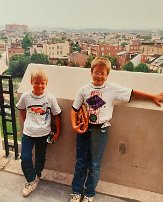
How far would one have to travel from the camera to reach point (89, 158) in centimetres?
231

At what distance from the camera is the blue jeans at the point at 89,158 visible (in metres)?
2.17

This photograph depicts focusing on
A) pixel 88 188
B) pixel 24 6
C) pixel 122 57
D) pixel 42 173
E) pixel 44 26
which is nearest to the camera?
pixel 88 188

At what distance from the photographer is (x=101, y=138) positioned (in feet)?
7.14

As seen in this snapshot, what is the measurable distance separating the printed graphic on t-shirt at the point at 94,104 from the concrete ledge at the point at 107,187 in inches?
30.9

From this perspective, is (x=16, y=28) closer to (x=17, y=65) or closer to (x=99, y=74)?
(x=17, y=65)

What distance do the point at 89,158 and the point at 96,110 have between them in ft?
1.57

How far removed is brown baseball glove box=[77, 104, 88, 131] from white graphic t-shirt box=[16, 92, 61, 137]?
21cm

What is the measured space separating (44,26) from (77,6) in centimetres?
1600

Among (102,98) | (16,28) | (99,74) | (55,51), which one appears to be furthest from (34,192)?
(16,28)

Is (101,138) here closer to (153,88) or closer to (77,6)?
(153,88)

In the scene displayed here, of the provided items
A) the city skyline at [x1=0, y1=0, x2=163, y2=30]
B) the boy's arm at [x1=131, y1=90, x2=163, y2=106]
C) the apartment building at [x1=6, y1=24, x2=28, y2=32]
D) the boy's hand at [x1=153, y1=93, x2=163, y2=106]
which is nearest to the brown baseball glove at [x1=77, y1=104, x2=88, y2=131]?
the boy's arm at [x1=131, y1=90, x2=163, y2=106]

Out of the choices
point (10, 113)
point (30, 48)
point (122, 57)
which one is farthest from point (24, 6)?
point (10, 113)

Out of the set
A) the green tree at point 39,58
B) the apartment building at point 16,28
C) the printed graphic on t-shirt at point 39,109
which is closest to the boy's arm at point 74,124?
the printed graphic on t-shirt at point 39,109

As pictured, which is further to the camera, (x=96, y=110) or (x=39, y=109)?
(x=39, y=109)
